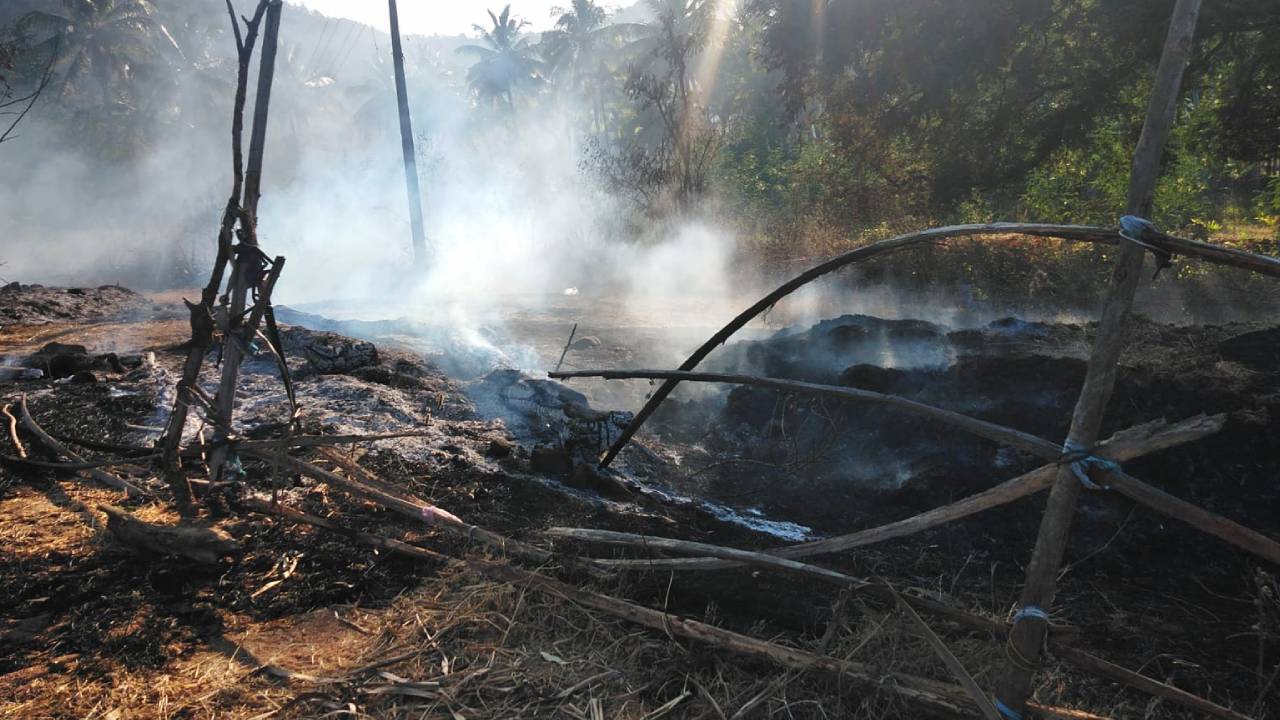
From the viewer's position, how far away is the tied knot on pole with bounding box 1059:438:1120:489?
1795 mm

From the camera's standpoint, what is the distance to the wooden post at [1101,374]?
5.83 feet

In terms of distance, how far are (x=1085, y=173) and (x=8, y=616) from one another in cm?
1327

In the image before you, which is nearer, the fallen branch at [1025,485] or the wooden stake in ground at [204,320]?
the fallen branch at [1025,485]

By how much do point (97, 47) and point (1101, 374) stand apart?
133 ft

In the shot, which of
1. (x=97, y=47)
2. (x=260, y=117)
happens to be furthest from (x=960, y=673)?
(x=97, y=47)

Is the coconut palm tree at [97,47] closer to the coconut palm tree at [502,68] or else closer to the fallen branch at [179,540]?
the coconut palm tree at [502,68]

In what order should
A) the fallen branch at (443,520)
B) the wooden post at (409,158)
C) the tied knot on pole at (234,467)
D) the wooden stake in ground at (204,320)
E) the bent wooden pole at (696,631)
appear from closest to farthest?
1. the bent wooden pole at (696,631)
2. the fallen branch at (443,520)
3. the wooden stake in ground at (204,320)
4. the tied knot on pole at (234,467)
5. the wooden post at (409,158)

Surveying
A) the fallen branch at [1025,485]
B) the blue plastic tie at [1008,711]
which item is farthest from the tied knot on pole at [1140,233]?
the blue plastic tie at [1008,711]

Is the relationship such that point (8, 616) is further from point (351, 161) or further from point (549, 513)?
point (351, 161)

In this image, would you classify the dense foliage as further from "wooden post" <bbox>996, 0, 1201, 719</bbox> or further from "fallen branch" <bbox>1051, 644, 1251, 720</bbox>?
"fallen branch" <bbox>1051, 644, 1251, 720</bbox>

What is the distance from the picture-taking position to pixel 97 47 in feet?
99.0

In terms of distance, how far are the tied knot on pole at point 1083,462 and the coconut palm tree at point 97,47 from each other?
37901 millimetres

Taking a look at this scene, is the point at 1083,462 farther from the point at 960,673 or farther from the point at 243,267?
the point at 243,267

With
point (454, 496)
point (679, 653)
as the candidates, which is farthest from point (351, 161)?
point (679, 653)
